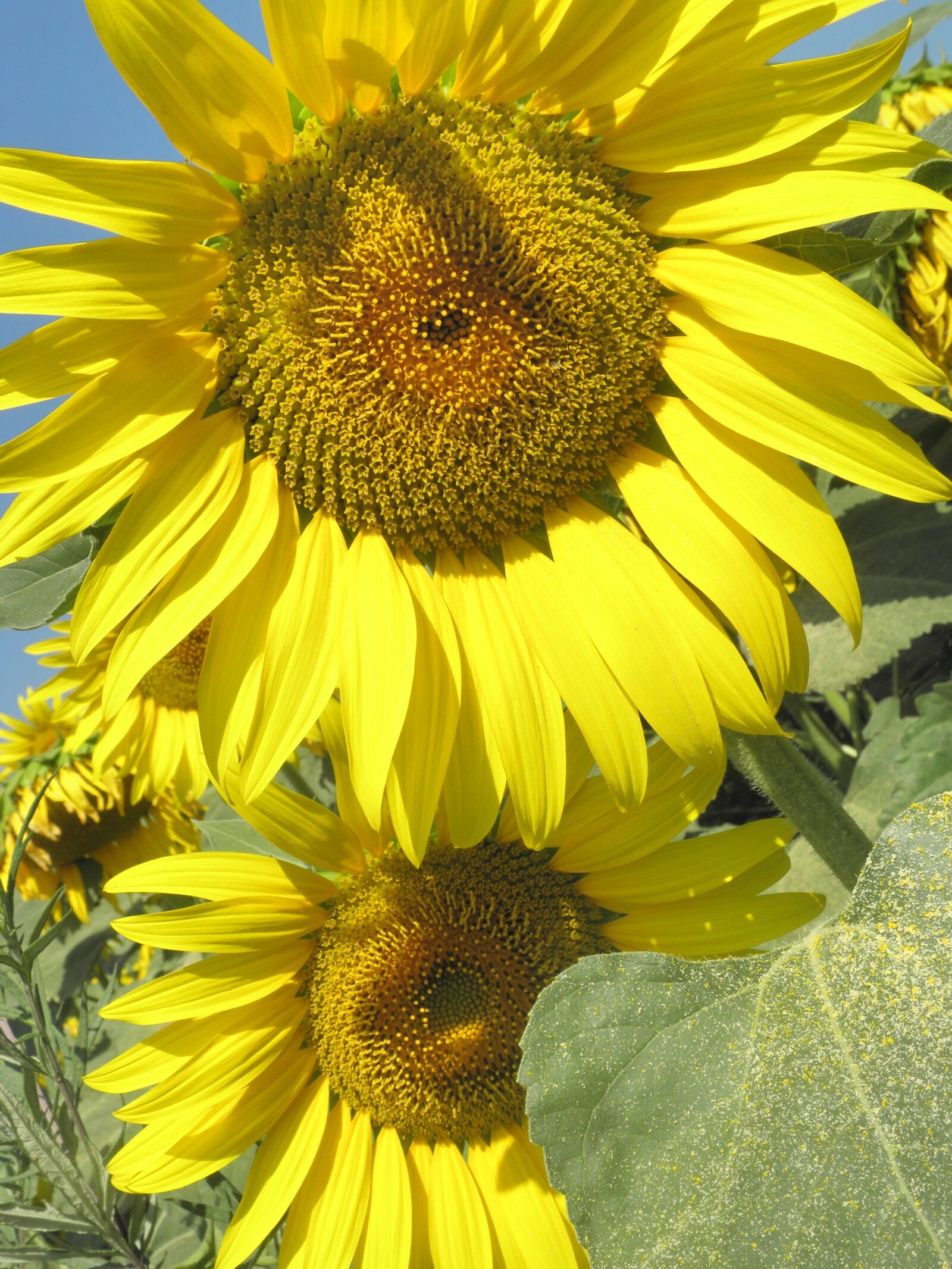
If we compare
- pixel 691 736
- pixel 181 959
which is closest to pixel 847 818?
pixel 691 736

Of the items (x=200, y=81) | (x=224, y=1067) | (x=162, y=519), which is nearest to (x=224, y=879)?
(x=224, y=1067)

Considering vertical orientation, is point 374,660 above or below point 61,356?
below

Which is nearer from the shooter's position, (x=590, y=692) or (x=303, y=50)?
(x=303, y=50)

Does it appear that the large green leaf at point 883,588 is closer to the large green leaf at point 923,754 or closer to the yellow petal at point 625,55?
the large green leaf at point 923,754

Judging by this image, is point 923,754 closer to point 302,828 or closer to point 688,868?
point 688,868

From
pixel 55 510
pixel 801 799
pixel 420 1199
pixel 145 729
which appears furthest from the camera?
pixel 145 729

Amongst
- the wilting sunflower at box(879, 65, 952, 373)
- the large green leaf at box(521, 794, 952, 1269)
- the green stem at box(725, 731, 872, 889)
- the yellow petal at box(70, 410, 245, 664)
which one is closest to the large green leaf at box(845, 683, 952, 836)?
the green stem at box(725, 731, 872, 889)

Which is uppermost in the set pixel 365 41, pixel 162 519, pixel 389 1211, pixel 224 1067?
pixel 365 41
